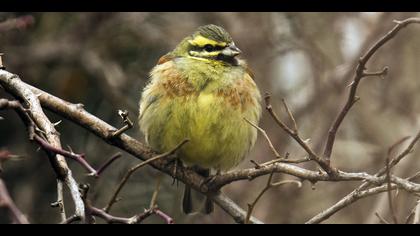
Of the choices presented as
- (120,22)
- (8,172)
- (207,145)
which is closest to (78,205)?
(207,145)

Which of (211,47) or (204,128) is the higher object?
(211,47)

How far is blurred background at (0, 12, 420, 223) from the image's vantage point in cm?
686

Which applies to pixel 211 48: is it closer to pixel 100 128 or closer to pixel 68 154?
pixel 100 128

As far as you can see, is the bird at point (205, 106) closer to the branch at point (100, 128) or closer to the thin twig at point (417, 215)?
the branch at point (100, 128)

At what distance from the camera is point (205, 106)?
521 cm

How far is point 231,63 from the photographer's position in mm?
5621

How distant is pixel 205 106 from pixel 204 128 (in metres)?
0.16

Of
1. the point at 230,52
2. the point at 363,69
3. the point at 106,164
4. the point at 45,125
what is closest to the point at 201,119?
the point at 230,52

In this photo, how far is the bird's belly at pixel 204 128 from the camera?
5184mm

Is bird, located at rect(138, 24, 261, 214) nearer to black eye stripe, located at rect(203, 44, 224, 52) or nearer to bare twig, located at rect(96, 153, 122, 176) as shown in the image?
black eye stripe, located at rect(203, 44, 224, 52)

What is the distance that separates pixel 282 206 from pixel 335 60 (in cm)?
199

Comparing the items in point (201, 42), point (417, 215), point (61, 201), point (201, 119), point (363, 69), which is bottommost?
point (417, 215)

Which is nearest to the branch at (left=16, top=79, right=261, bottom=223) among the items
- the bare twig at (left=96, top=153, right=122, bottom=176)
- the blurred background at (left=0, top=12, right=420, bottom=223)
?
the bare twig at (left=96, top=153, right=122, bottom=176)
